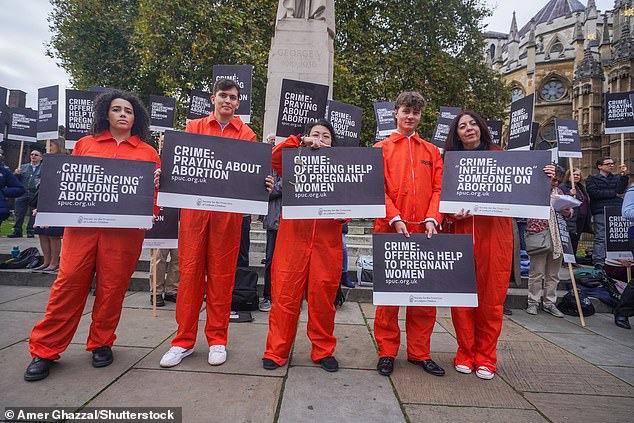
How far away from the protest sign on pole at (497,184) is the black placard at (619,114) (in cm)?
478

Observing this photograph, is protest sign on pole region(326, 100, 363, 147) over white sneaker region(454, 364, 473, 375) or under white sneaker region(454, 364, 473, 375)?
over

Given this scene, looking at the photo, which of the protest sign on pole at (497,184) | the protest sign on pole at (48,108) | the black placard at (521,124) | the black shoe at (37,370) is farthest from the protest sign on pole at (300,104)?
the protest sign on pole at (48,108)

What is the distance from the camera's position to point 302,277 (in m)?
2.99

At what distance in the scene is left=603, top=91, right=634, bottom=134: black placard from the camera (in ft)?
21.0

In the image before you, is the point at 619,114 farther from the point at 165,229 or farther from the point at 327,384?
the point at 165,229

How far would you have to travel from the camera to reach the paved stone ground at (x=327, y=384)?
7.68 feet

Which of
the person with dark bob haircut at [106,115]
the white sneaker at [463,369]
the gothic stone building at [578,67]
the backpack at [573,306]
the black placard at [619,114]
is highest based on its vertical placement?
the gothic stone building at [578,67]

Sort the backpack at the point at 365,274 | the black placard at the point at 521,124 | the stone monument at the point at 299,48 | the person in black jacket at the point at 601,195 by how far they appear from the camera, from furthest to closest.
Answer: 1. the stone monument at the point at 299,48
2. the person in black jacket at the point at 601,195
3. the backpack at the point at 365,274
4. the black placard at the point at 521,124

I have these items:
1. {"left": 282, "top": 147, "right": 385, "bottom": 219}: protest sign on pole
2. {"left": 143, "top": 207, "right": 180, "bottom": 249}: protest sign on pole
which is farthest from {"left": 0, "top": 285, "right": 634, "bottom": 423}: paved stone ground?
{"left": 282, "top": 147, "right": 385, "bottom": 219}: protest sign on pole

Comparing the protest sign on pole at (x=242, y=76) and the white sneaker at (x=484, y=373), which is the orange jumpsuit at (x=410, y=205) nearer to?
the white sneaker at (x=484, y=373)

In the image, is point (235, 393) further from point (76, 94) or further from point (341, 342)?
point (76, 94)

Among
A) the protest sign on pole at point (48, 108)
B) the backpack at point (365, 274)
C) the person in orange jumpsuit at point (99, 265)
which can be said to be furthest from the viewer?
the protest sign on pole at point (48, 108)

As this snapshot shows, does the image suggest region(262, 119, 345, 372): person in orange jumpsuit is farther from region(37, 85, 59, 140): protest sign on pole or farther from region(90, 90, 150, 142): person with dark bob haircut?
region(37, 85, 59, 140): protest sign on pole

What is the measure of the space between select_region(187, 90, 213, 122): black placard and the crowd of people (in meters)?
3.33
